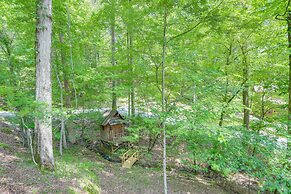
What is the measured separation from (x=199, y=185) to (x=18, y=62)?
1008 centimetres

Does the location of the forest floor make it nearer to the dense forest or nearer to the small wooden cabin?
the dense forest

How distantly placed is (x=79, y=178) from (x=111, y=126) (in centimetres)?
607

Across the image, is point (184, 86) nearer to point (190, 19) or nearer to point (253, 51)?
point (190, 19)

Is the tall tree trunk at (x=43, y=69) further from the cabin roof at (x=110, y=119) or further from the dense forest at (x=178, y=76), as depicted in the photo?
the cabin roof at (x=110, y=119)

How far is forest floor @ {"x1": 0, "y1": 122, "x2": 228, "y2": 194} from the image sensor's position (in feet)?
15.0

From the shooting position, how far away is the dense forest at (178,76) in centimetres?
519

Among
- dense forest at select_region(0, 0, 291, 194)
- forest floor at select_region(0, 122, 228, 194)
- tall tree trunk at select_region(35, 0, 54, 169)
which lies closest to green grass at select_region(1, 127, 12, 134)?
forest floor at select_region(0, 122, 228, 194)

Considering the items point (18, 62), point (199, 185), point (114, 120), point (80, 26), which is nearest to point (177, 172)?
point (199, 185)

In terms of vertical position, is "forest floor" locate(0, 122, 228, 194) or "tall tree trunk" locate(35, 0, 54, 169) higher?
"tall tree trunk" locate(35, 0, 54, 169)

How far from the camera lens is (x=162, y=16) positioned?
6000 mm

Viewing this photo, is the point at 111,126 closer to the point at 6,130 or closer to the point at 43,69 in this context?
the point at 6,130

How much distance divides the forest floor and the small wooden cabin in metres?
2.54

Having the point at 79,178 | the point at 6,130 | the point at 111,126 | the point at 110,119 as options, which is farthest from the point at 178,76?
the point at 6,130

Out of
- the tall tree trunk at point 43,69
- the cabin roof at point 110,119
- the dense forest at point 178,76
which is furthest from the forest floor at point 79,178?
the cabin roof at point 110,119
